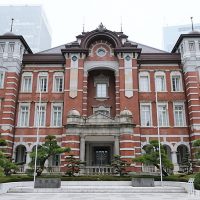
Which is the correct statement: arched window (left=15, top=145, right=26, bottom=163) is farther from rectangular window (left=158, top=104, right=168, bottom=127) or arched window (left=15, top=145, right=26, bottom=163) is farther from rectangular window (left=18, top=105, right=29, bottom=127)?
rectangular window (left=158, top=104, right=168, bottom=127)

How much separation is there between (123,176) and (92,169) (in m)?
3.41

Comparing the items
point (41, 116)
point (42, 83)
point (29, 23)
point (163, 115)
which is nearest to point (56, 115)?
point (41, 116)

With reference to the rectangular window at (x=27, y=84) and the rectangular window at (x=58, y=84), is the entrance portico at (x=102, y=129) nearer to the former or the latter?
the rectangular window at (x=58, y=84)

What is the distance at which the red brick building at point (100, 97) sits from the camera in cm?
2197

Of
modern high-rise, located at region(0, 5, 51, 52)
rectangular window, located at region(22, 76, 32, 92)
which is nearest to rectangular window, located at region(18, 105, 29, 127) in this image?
rectangular window, located at region(22, 76, 32, 92)

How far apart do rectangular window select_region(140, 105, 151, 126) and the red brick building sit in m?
0.09

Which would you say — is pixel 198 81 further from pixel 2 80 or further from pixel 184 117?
pixel 2 80

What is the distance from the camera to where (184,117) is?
23.7 metres

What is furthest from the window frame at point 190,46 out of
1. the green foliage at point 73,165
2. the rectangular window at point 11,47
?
the rectangular window at point 11,47

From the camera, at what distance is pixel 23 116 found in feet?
79.4

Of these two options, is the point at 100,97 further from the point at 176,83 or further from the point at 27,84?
the point at 176,83

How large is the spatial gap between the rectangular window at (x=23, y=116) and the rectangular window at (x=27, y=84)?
1.75 meters

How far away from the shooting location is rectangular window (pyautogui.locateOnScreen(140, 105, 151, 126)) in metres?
23.8

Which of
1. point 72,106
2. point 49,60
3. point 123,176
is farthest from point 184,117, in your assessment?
point 49,60
